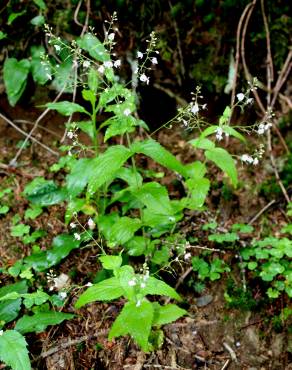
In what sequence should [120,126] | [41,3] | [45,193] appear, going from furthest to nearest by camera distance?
[41,3], [45,193], [120,126]

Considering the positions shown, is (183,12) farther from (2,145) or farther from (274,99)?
(2,145)

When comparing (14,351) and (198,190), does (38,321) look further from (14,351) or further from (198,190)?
(198,190)

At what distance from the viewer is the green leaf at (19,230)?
346cm

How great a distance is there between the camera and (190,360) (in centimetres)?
290

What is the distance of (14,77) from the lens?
3992 millimetres

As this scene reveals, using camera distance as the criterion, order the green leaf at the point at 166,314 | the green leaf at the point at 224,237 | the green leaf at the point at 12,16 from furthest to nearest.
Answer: the green leaf at the point at 12,16, the green leaf at the point at 224,237, the green leaf at the point at 166,314

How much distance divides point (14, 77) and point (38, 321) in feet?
7.45

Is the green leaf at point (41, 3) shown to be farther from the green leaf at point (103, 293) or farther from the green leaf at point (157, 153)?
the green leaf at point (103, 293)

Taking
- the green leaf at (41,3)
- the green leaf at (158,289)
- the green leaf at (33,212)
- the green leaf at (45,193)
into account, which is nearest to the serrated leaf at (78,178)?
the green leaf at (45,193)

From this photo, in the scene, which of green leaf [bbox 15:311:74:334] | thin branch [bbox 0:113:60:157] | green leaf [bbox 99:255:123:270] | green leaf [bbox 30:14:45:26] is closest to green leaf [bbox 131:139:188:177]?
green leaf [bbox 99:255:123:270]

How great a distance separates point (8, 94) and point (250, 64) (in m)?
2.35

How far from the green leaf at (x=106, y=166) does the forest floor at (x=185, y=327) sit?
1.01 meters

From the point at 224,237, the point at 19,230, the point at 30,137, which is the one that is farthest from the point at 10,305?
the point at 30,137

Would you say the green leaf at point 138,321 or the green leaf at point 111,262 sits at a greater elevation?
the green leaf at point 111,262
